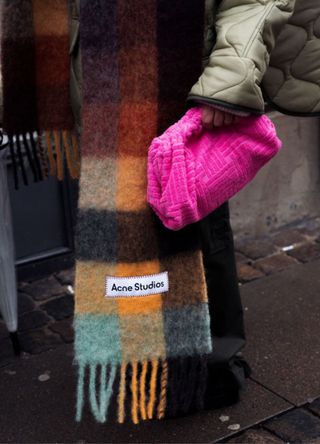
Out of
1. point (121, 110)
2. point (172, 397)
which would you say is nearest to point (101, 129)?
point (121, 110)

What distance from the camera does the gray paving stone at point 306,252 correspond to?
4938 mm

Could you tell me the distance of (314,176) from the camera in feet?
17.6

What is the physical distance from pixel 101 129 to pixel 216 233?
66 centimetres

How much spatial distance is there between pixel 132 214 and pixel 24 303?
6.28 feet

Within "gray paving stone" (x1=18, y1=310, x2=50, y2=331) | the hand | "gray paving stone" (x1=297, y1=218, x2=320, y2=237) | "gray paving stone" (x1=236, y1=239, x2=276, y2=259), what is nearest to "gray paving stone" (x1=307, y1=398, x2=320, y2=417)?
the hand

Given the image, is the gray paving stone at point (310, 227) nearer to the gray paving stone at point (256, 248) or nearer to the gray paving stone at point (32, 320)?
the gray paving stone at point (256, 248)

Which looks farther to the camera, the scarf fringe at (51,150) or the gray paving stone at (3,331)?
the gray paving stone at (3,331)

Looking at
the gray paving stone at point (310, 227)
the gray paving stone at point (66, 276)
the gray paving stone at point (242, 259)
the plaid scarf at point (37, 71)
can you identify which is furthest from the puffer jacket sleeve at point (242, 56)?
Answer: the gray paving stone at point (310, 227)

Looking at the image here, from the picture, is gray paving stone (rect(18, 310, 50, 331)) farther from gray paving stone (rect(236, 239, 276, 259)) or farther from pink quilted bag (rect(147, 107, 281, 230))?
pink quilted bag (rect(147, 107, 281, 230))

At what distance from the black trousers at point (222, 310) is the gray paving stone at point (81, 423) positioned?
0.09 meters

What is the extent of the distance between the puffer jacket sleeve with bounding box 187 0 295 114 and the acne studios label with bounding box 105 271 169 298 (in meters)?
0.60

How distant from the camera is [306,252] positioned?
5023 millimetres

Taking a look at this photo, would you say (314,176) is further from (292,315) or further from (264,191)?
(292,315)

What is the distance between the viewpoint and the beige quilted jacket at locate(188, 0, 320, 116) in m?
2.60
